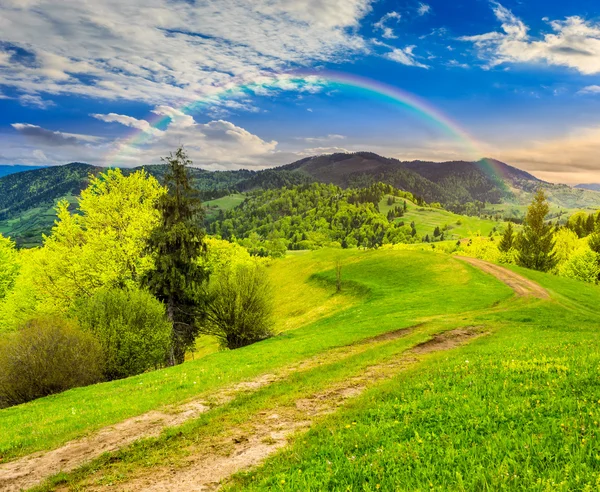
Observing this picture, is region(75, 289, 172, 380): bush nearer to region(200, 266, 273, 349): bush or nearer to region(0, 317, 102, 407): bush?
region(0, 317, 102, 407): bush

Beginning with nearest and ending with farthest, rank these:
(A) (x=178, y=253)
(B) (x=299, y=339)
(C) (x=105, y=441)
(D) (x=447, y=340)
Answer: (C) (x=105, y=441)
(D) (x=447, y=340)
(B) (x=299, y=339)
(A) (x=178, y=253)

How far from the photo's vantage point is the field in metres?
7.32

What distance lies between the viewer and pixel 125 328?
1143 inches

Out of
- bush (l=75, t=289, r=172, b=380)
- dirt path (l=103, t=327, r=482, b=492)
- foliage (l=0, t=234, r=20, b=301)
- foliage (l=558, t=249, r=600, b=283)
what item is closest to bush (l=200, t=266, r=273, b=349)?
bush (l=75, t=289, r=172, b=380)

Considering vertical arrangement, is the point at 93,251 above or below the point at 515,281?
above

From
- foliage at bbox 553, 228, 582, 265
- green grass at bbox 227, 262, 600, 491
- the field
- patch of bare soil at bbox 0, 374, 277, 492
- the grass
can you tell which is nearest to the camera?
green grass at bbox 227, 262, 600, 491

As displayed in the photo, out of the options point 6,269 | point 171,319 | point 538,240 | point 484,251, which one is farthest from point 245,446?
point 484,251

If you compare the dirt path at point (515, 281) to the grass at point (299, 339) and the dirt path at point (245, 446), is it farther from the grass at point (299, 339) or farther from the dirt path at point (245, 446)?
the dirt path at point (245, 446)

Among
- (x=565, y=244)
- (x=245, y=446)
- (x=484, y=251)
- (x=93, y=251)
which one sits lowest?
Result: (x=484, y=251)

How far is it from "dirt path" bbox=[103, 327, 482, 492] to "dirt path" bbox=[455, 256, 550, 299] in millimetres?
39796

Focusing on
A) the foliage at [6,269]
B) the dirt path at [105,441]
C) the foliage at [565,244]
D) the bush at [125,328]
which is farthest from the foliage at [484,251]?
the foliage at [6,269]

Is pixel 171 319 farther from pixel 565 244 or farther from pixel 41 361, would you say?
pixel 565 244

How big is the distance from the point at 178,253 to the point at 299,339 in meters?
15.8

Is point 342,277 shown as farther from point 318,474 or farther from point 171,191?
point 318,474
